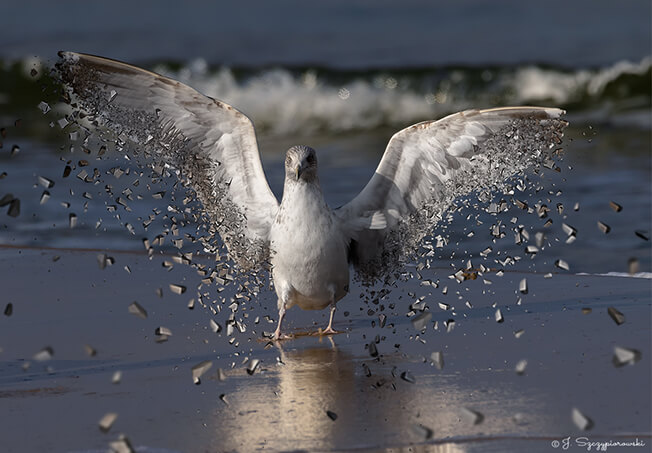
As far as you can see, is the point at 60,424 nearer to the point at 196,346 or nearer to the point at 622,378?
the point at 196,346

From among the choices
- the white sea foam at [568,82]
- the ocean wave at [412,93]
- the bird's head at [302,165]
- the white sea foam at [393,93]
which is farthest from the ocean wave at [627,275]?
the white sea foam at [568,82]

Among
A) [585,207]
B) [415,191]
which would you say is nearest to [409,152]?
[415,191]

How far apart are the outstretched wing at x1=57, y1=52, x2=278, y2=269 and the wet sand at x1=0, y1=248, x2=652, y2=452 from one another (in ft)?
1.80

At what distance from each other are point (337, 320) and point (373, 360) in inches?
33.7

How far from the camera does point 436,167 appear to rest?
200 inches

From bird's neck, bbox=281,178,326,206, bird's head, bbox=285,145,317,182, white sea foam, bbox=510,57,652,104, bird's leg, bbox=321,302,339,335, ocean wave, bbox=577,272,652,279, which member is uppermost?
white sea foam, bbox=510,57,652,104

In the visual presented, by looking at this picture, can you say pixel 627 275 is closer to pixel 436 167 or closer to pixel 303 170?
pixel 436 167

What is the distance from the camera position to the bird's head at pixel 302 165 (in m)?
5.09

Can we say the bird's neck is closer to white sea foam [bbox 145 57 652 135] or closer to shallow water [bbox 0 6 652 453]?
shallow water [bbox 0 6 652 453]

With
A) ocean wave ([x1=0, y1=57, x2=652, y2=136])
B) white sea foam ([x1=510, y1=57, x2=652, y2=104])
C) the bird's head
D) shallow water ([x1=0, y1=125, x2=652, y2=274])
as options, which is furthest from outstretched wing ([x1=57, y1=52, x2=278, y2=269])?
white sea foam ([x1=510, y1=57, x2=652, y2=104])

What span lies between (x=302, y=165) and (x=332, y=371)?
100 cm

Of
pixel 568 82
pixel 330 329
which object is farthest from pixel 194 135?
pixel 568 82

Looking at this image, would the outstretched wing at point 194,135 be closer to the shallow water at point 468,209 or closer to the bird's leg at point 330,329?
the bird's leg at point 330,329

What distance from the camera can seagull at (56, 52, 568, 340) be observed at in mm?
4961
